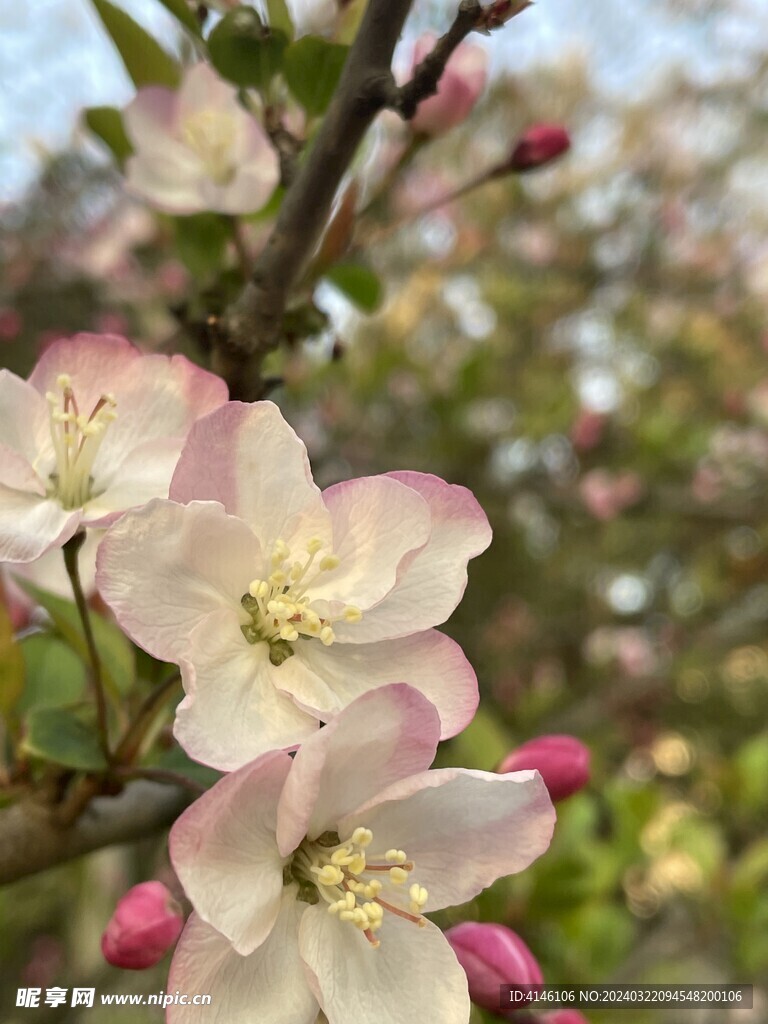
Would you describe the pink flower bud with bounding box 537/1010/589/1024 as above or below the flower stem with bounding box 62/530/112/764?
below

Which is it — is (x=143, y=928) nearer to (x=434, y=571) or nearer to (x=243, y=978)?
(x=243, y=978)

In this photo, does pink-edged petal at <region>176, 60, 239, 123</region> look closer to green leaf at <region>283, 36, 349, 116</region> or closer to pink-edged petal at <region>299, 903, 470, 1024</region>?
green leaf at <region>283, 36, 349, 116</region>

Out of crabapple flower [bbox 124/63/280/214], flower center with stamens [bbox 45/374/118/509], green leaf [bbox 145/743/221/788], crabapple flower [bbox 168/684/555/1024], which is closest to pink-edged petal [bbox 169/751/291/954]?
crabapple flower [bbox 168/684/555/1024]

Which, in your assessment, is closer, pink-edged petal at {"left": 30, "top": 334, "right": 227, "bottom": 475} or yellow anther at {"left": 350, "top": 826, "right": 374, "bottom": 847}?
yellow anther at {"left": 350, "top": 826, "right": 374, "bottom": 847}

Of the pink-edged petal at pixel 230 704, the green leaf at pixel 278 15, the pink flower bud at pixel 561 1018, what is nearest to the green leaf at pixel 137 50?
the green leaf at pixel 278 15

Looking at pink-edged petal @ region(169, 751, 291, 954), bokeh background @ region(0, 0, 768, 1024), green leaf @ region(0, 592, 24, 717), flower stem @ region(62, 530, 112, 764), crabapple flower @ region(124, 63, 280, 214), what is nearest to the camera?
pink-edged petal @ region(169, 751, 291, 954)

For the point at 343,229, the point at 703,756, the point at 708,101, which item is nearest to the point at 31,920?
the point at 343,229

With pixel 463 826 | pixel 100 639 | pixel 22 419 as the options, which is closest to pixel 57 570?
pixel 100 639

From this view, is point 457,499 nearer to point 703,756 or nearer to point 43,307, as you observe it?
point 43,307
